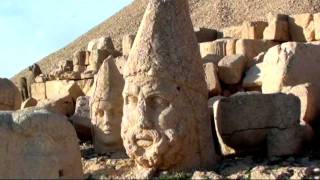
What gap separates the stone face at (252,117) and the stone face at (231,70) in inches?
181

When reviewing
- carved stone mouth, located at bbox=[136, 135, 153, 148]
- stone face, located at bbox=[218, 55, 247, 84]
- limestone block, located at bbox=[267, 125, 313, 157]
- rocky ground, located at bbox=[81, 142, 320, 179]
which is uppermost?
stone face, located at bbox=[218, 55, 247, 84]

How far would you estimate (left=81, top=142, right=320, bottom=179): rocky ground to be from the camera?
10.2 m

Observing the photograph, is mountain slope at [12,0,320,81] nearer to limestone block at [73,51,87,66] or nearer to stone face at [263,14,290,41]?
limestone block at [73,51,87,66]

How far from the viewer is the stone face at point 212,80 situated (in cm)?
1623

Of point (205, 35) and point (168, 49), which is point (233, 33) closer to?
point (205, 35)

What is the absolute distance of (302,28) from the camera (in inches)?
884

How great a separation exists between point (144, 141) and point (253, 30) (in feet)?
40.9

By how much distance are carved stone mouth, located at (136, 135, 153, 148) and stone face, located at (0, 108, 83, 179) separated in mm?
Result: 1007

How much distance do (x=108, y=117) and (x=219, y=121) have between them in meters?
2.65

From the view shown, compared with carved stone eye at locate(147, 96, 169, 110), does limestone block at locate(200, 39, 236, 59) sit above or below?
above

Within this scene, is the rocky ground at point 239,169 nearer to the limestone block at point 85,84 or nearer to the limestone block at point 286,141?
the limestone block at point 286,141

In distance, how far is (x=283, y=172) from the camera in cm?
1030

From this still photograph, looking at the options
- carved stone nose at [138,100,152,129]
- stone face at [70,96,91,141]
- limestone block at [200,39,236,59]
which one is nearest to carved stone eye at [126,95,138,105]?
carved stone nose at [138,100,152,129]

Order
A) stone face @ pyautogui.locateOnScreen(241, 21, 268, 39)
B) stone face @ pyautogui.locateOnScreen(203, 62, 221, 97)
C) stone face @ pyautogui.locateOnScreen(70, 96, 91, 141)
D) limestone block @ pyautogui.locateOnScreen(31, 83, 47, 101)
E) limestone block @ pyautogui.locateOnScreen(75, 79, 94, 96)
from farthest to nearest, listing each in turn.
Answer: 1. limestone block @ pyautogui.locateOnScreen(31, 83, 47, 101)
2. stone face @ pyautogui.locateOnScreen(241, 21, 268, 39)
3. limestone block @ pyautogui.locateOnScreen(75, 79, 94, 96)
4. stone face @ pyautogui.locateOnScreen(203, 62, 221, 97)
5. stone face @ pyautogui.locateOnScreen(70, 96, 91, 141)
